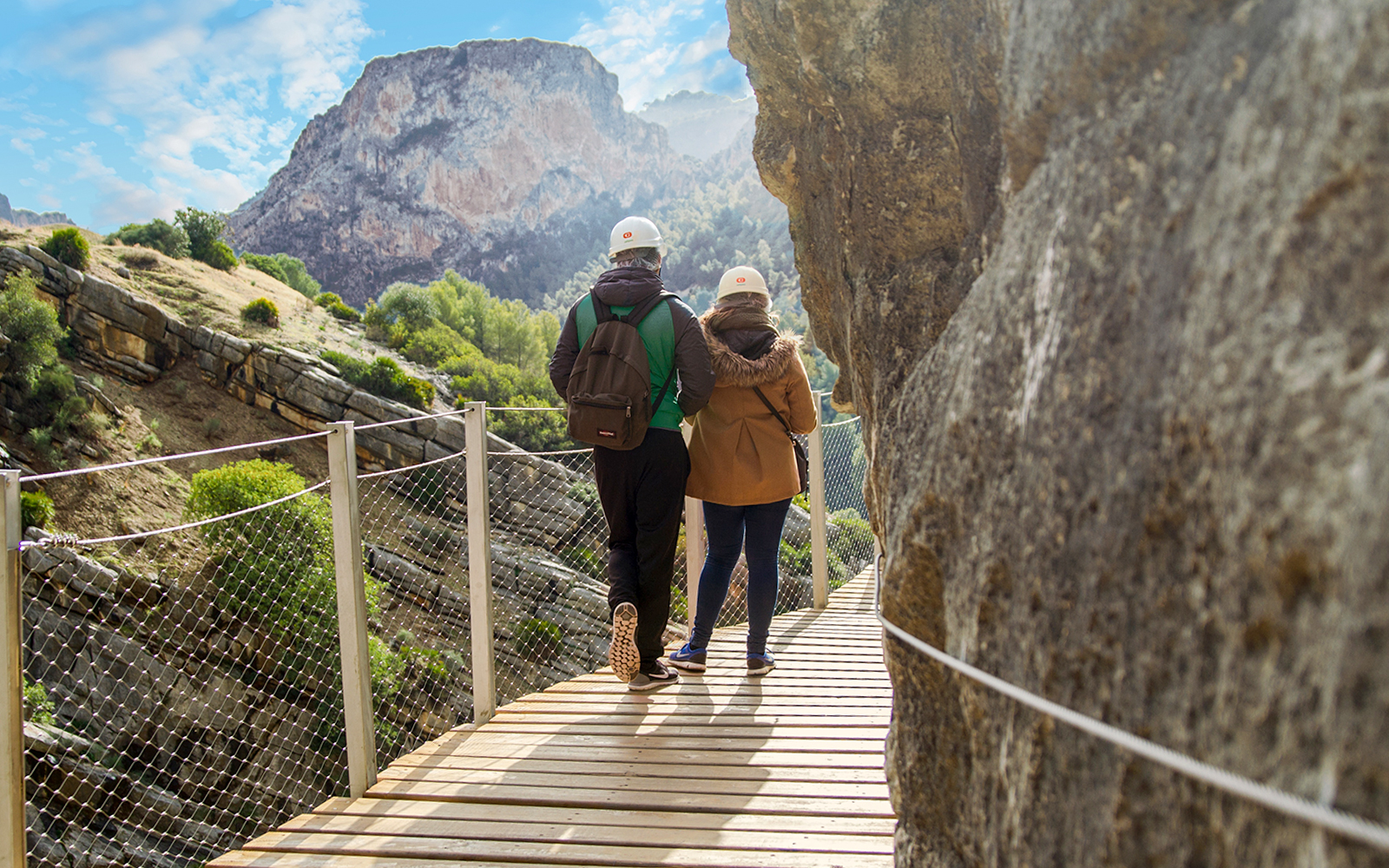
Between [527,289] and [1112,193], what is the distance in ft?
266

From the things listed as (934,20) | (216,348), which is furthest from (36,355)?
(934,20)

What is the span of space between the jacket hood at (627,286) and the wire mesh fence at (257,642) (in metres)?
4.51

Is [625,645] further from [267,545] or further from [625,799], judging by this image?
[267,545]

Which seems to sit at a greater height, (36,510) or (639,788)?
(36,510)

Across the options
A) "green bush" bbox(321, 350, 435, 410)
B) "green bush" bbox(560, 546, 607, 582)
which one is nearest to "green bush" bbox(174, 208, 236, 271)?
"green bush" bbox(321, 350, 435, 410)

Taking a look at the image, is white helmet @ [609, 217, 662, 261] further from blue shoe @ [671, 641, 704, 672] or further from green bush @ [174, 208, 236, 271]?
green bush @ [174, 208, 236, 271]

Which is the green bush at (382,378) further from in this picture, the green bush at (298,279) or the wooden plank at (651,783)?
the wooden plank at (651,783)

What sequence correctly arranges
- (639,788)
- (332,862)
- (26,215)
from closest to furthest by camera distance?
(332,862) < (639,788) < (26,215)

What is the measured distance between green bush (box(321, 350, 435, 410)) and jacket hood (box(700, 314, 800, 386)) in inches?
681

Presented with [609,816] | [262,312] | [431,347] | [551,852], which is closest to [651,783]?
[609,816]

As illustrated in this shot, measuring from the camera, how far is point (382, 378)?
19266 mm

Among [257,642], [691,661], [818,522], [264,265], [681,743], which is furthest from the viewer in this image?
[264,265]

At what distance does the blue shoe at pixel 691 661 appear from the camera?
362 centimetres

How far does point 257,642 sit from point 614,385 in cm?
992
